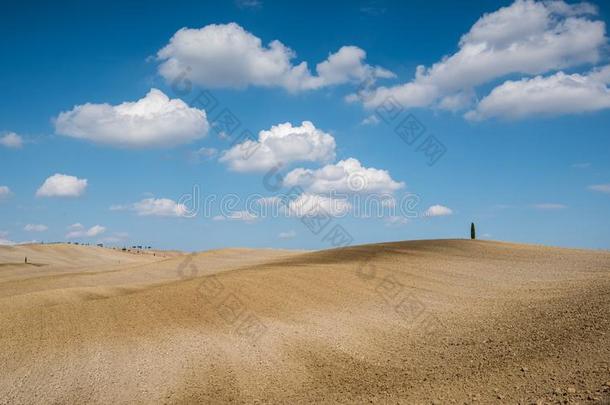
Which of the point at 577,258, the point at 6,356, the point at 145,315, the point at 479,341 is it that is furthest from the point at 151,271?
the point at 577,258

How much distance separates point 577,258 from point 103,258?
56064 millimetres

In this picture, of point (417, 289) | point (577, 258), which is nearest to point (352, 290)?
point (417, 289)

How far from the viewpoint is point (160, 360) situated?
13.6 m

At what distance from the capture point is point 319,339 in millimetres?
14961

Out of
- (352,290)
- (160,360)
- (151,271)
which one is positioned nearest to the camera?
(160,360)

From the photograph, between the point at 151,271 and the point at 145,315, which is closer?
the point at 145,315

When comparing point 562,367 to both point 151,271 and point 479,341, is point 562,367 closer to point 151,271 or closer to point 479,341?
point 479,341

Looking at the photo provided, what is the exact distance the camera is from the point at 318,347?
47.3 ft

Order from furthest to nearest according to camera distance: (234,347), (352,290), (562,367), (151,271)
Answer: (151,271)
(352,290)
(234,347)
(562,367)

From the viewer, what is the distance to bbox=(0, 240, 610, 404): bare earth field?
11.3 m

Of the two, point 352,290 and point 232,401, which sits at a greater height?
point 352,290

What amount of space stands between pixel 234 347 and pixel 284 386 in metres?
2.90

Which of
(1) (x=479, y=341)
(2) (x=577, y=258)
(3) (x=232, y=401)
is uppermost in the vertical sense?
(2) (x=577, y=258)

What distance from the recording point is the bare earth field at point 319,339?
1131cm
